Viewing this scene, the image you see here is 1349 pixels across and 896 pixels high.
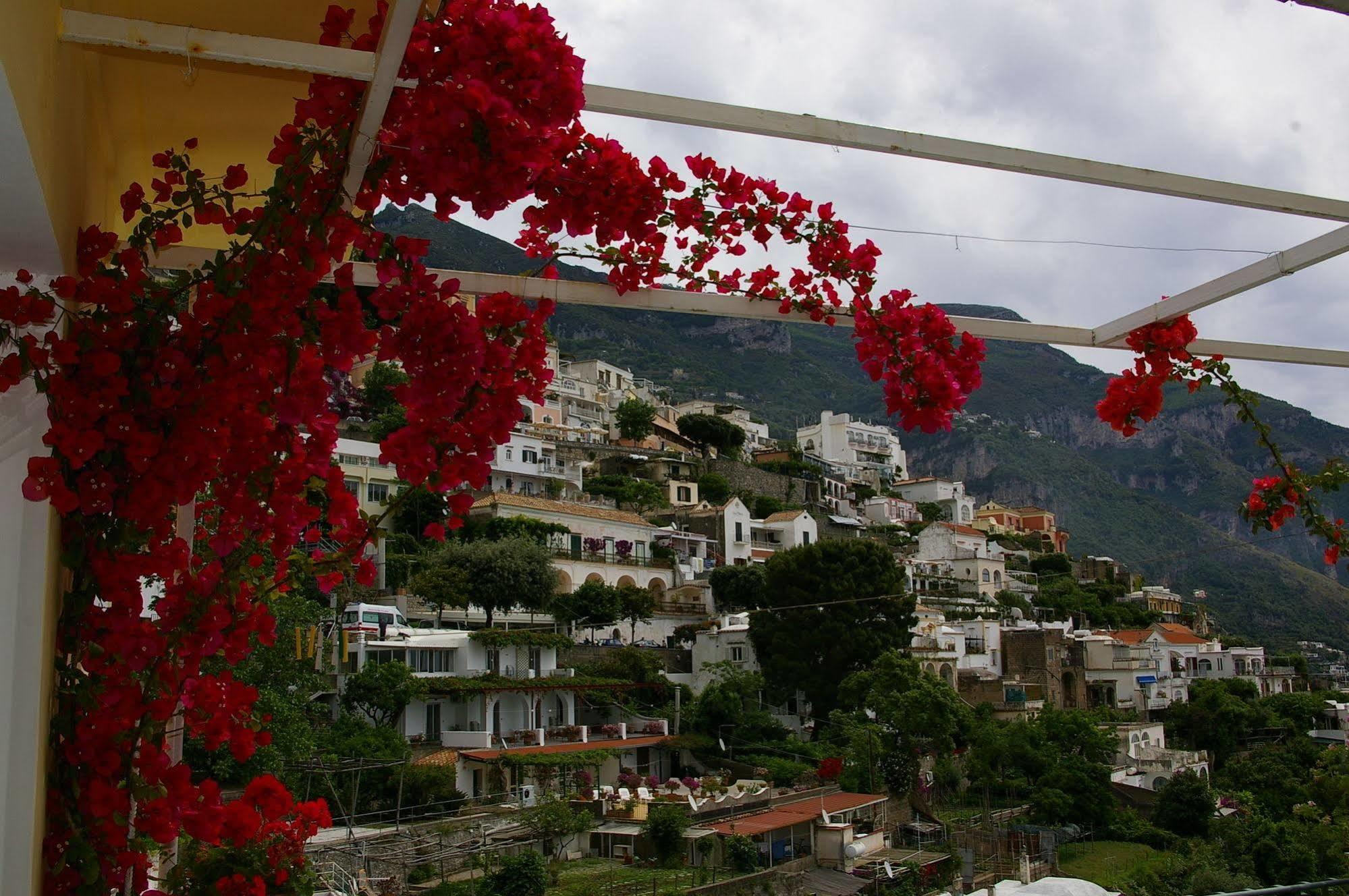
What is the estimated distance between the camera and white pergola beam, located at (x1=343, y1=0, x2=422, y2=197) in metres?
1.61

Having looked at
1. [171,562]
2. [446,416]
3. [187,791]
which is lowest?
[187,791]

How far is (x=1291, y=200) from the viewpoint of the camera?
2748mm

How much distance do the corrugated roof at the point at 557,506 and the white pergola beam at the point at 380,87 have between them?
28159 mm

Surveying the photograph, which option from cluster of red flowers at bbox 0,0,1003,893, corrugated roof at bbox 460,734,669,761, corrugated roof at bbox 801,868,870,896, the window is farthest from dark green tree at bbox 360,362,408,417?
cluster of red flowers at bbox 0,0,1003,893

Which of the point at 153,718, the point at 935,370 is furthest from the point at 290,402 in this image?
the point at 935,370

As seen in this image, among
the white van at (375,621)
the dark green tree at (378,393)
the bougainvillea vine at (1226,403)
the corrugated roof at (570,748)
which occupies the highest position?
the dark green tree at (378,393)

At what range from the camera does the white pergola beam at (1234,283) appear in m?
3.00

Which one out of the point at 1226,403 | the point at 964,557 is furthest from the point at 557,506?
the point at 1226,403

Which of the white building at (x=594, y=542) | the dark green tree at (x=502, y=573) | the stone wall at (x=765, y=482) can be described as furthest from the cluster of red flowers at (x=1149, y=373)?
the stone wall at (x=765, y=482)

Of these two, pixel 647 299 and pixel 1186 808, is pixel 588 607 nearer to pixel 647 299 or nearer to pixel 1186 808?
pixel 1186 808

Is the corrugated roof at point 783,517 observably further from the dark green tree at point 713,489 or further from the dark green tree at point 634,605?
the dark green tree at point 634,605

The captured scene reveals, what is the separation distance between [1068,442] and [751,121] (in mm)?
136193

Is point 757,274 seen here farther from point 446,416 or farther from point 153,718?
point 153,718

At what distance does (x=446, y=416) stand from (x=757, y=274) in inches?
44.3
